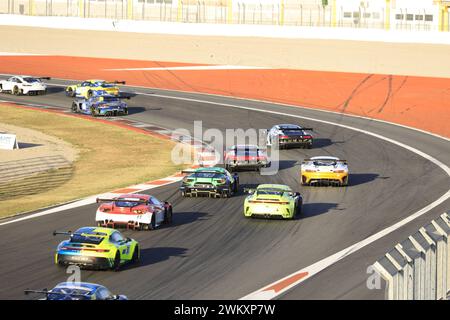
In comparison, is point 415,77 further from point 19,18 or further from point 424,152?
point 19,18

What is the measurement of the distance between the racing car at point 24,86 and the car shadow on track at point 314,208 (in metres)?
35.6

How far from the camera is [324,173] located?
40531mm

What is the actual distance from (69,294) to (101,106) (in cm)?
4193

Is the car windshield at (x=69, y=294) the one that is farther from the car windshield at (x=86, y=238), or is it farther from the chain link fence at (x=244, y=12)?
the chain link fence at (x=244, y=12)

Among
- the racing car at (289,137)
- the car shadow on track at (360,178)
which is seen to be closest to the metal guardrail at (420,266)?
the car shadow on track at (360,178)

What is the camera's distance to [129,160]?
48594 millimetres

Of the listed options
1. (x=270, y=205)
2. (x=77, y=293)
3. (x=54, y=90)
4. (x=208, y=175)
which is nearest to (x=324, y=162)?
(x=208, y=175)

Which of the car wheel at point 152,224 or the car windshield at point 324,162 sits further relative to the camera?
the car windshield at point 324,162

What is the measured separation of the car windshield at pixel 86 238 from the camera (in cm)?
2616

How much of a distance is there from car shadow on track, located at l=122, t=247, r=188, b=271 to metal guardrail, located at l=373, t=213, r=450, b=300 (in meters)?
8.78

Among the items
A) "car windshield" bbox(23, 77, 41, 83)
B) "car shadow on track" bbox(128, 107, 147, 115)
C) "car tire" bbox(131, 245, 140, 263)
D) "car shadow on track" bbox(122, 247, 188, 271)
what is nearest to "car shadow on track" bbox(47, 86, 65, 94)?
"car windshield" bbox(23, 77, 41, 83)

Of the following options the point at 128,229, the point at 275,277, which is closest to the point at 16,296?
the point at 275,277

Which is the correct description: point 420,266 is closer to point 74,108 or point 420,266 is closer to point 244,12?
point 74,108
